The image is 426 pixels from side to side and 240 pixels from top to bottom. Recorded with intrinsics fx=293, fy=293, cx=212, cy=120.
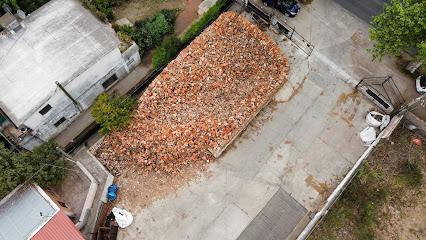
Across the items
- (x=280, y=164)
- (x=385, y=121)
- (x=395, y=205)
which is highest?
(x=385, y=121)

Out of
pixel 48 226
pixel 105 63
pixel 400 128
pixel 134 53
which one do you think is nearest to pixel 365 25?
pixel 400 128

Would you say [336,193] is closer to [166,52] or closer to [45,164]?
[166,52]

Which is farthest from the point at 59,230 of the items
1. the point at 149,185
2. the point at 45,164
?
the point at 149,185

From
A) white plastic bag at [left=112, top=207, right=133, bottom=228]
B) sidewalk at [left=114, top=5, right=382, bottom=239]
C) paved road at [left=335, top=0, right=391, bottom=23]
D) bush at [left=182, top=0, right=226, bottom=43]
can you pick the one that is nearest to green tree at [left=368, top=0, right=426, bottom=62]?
sidewalk at [left=114, top=5, right=382, bottom=239]

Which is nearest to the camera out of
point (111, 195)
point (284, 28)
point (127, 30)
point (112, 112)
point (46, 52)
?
point (111, 195)

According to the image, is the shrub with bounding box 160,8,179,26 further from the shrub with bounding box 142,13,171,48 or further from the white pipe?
the white pipe

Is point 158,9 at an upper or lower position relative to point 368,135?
upper

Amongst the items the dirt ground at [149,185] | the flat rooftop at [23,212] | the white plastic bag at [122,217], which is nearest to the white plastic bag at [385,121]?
the dirt ground at [149,185]

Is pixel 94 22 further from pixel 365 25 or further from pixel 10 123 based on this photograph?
pixel 365 25
